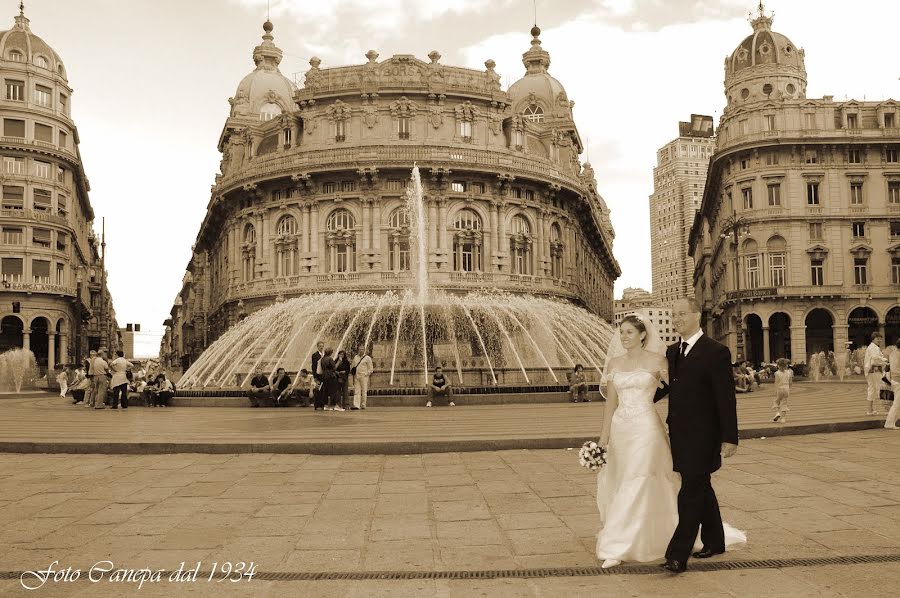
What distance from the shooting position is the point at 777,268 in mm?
56219

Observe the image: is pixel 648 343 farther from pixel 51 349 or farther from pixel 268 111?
pixel 268 111

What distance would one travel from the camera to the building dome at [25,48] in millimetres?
59656

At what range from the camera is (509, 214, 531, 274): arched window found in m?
53.1

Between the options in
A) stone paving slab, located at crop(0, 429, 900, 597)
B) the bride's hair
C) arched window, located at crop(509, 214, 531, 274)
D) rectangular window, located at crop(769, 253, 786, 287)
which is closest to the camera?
stone paving slab, located at crop(0, 429, 900, 597)

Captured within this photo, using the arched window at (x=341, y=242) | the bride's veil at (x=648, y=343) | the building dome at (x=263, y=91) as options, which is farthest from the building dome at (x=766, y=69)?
the bride's veil at (x=648, y=343)

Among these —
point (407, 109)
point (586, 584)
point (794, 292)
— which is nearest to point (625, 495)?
point (586, 584)

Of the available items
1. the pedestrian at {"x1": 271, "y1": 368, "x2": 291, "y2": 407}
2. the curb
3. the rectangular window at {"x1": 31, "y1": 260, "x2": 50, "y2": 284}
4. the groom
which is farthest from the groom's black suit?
the rectangular window at {"x1": 31, "y1": 260, "x2": 50, "y2": 284}

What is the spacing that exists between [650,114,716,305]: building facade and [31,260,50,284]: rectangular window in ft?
410

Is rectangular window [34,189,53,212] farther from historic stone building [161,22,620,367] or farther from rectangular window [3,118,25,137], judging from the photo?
historic stone building [161,22,620,367]

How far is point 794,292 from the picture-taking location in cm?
5516

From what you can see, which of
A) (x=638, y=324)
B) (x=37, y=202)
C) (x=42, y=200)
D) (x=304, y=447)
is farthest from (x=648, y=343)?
(x=42, y=200)

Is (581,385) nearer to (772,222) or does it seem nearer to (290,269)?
(290,269)

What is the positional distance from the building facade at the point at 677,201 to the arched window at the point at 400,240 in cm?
11859

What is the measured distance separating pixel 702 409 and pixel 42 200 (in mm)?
63666
